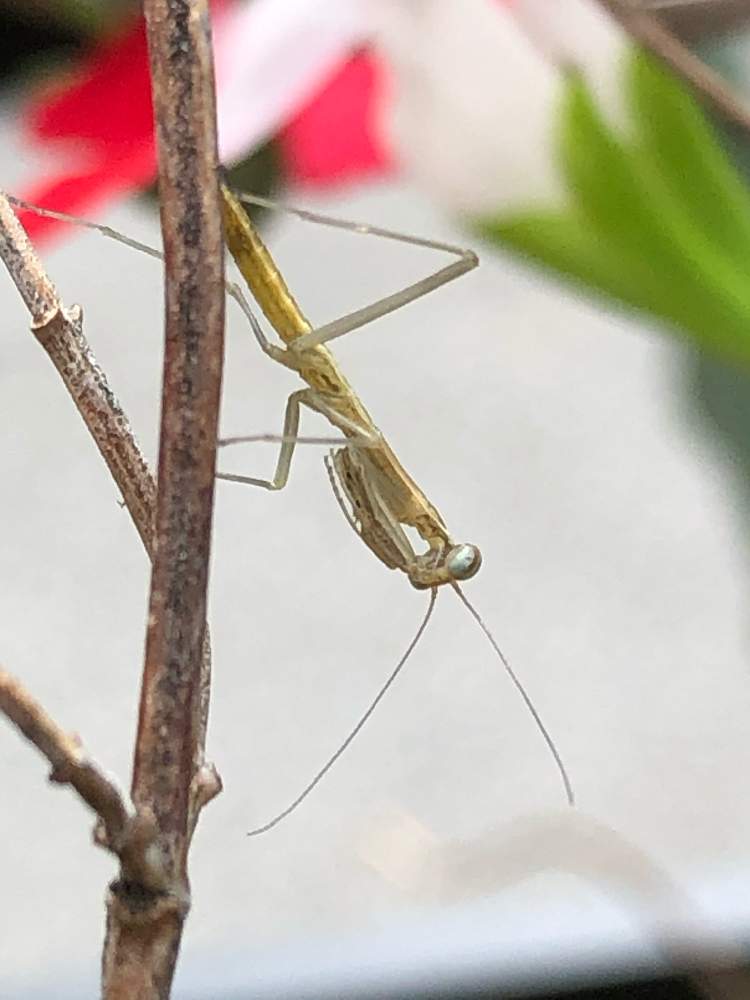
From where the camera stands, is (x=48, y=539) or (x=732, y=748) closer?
(x=732, y=748)

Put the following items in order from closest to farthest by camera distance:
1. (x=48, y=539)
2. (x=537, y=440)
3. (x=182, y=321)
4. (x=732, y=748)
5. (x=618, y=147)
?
1. (x=182, y=321)
2. (x=618, y=147)
3. (x=732, y=748)
4. (x=48, y=539)
5. (x=537, y=440)

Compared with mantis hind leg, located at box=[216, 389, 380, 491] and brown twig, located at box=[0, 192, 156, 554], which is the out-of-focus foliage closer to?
mantis hind leg, located at box=[216, 389, 380, 491]

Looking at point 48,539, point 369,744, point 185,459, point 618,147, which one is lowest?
point 185,459

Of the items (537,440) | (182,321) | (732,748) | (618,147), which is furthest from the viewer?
(537,440)

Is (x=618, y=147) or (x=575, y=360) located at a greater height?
(x=575, y=360)

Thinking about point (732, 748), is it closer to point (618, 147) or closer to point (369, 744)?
point (369, 744)

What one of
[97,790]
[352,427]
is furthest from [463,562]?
[97,790]

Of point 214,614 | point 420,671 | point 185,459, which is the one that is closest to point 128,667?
point 214,614
